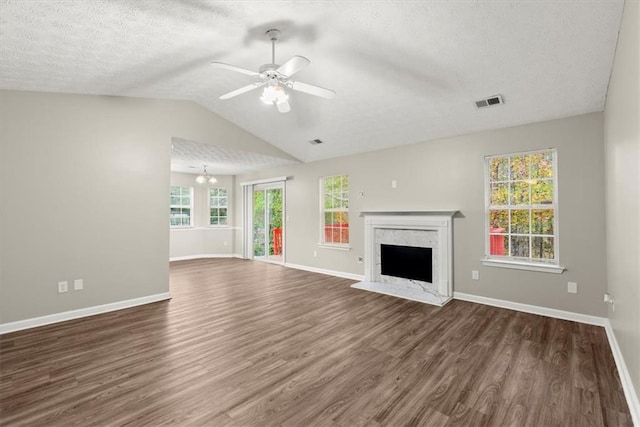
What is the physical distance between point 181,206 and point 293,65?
705 cm

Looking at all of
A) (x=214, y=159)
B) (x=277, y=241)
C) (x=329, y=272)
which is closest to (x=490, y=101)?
(x=329, y=272)

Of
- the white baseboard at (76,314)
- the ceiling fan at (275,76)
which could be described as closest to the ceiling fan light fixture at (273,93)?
the ceiling fan at (275,76)

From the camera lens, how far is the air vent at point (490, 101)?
343cm

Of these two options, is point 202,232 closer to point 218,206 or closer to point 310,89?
point 218,206

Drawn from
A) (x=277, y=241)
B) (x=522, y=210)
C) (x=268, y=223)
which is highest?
(x=522, y=210)

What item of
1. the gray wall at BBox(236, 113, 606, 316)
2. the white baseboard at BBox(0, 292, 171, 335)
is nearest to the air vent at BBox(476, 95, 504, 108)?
the gray wall at BBox(236, 113, 606, 316)

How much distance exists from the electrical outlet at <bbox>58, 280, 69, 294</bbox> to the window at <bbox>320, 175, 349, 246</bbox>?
4.23 m

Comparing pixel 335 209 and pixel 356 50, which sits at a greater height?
pixel 356 50

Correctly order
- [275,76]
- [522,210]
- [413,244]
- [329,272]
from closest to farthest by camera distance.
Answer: [275,76]
[522,210]
[413,244]
[329,272]

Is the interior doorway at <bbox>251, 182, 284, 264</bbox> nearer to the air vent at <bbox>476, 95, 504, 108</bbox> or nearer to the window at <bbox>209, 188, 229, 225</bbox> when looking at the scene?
the window at <bbox>209, 188, 229, 225</bbox>

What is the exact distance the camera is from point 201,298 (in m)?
4.40

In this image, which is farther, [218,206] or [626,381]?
[218,206]

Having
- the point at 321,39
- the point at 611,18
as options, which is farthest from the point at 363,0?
the point at 611,18

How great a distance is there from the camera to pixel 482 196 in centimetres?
419
